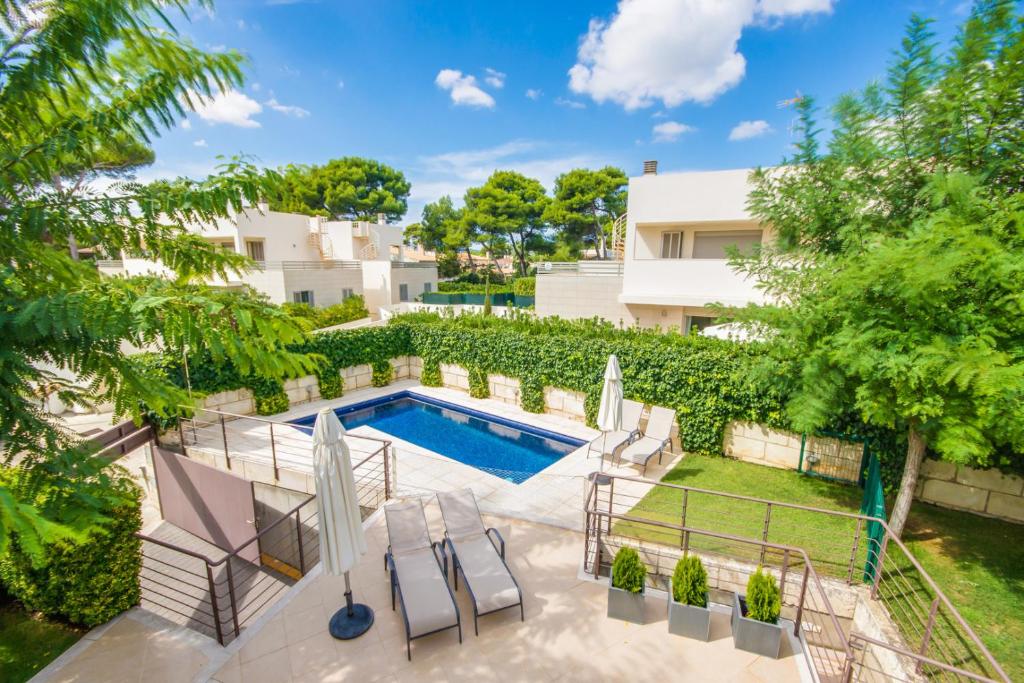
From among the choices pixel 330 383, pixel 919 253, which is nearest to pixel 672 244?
pixel 919 253

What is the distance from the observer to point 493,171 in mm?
48219

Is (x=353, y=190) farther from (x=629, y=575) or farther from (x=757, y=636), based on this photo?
(x=757, y=636)

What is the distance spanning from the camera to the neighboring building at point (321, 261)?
90.7 feet

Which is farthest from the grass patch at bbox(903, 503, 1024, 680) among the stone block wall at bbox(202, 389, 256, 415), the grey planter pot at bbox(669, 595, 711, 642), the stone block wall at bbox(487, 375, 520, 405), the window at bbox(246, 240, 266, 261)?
the window at bbox(246, 240, 266, 261)

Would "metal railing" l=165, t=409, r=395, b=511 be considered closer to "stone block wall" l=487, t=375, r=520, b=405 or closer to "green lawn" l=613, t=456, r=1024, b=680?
"stone block wall" l=487, t=375, r=520, b=405

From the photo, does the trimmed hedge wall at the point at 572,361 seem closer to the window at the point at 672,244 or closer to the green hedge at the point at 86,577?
the green hedge at the point at 86,577

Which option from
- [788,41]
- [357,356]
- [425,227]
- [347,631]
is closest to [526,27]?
[788,41]

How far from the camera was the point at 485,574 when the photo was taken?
6.62m

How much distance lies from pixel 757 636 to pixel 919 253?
5282 millimetres

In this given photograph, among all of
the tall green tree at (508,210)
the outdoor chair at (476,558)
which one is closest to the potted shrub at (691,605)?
the outdoor chair at (476,558)

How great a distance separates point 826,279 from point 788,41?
1697 cm

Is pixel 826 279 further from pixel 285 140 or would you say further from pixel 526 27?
pixel 526 27

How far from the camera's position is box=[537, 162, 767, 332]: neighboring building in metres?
15.3

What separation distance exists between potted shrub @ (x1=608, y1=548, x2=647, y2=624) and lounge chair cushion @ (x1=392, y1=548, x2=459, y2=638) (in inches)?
87.6
